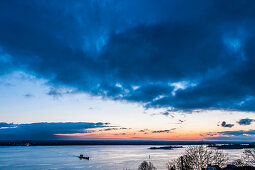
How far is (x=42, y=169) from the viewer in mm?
111125

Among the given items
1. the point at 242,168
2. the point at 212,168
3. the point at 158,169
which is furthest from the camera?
the point at 158,169

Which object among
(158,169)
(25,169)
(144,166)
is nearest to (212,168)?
(144,166)

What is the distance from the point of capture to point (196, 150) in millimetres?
47406

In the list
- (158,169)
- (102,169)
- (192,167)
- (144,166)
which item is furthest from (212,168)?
(102,169)

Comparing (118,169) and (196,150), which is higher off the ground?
(196,150)

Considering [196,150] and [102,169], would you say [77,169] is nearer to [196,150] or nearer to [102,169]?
[102,169]

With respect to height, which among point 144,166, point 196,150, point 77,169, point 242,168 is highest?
point 196,150

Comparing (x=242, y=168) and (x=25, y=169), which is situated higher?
(x=242, y=168)

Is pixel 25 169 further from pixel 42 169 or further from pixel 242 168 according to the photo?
pixel 242 168

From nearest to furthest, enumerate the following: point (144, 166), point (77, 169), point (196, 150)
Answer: point (196, 150)
point (144, 166)
point (77, 169)

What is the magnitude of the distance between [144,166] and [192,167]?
24209 mm

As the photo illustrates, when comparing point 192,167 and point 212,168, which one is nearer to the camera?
point 212,168

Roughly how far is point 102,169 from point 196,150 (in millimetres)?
79116

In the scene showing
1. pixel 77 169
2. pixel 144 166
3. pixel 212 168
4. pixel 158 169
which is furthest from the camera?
pixel 77 169
